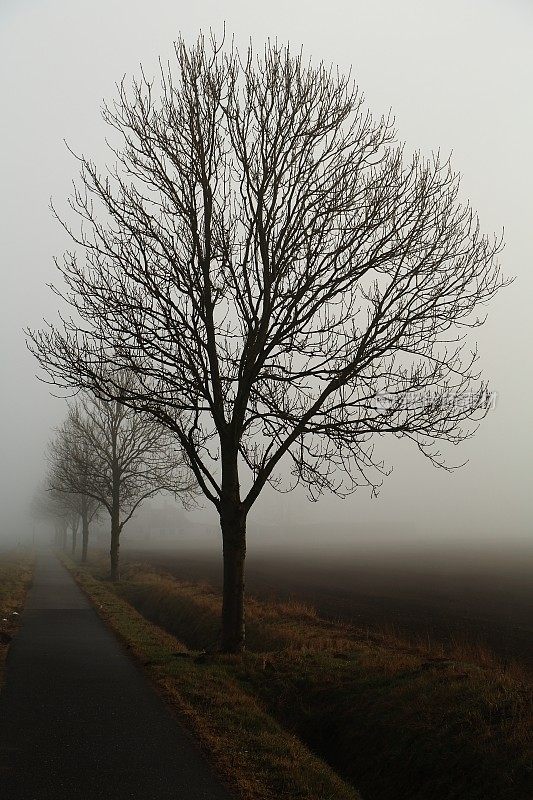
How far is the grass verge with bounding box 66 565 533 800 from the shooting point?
6.39 m

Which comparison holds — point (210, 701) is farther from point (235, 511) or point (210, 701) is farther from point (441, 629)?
point (441, 629)

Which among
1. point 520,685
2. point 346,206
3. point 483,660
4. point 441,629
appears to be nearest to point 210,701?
point 520,685

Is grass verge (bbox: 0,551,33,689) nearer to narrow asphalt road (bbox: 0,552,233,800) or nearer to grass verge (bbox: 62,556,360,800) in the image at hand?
narrow asphalt road (bbox: 0,552,233,800)

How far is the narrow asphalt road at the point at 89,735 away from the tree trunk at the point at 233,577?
193 cm

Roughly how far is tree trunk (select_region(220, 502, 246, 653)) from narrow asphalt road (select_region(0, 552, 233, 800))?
6.34 feet

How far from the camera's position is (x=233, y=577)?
1261 cm

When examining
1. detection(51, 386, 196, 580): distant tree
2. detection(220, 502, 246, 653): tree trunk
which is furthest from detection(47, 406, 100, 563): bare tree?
detection(220, 502, 246, 653): tree trunk

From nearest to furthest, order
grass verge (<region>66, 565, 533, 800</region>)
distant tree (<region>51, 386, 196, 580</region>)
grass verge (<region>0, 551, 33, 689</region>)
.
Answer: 1. grass verge (<region>66, 565, 533, 800</region>)
2. grass verge (<region>0, 551, 33, 689</region>)
3. distant tree (<region>51, 386, 196, 580</region>)

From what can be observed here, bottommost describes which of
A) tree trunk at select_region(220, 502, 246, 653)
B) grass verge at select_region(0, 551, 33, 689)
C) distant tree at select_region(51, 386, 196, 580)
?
grass verge at select_region(0, 551, 33, 689)

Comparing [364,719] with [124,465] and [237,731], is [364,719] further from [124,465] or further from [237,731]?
[124,465]

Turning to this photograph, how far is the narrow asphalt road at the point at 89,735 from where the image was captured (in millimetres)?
5802

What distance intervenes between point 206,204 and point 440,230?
446cm

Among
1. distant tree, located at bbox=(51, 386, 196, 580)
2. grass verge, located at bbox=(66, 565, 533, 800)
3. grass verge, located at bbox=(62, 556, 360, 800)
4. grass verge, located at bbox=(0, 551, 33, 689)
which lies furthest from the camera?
distant tree, located at bbox=(51, 386, 196, 580)

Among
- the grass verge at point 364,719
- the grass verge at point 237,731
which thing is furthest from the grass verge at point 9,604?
the grass verge at point 364,719
